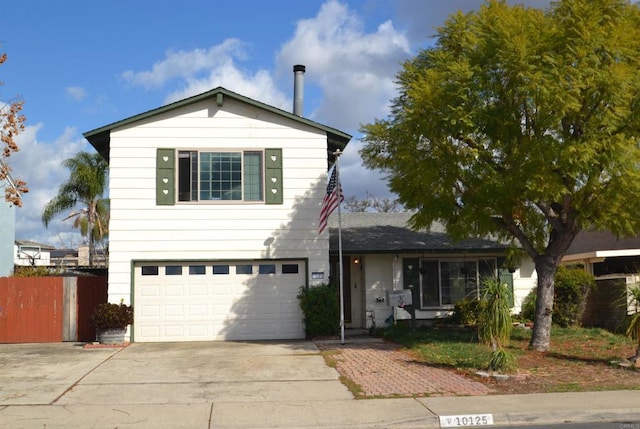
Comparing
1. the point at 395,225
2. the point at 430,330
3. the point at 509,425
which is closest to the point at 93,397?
the point at 509,425

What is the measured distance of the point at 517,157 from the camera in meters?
13.0

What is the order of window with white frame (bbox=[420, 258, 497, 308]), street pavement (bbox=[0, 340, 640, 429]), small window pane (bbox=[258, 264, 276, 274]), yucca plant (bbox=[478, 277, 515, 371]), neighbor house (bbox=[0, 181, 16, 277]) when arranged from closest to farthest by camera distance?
street pavement (bbox=[0, 340, 640, 429])
yucca plant (bbox=[478, 277, 515, 371])
small window pane (bbox=[258, 264, 276, 274])
window with white frame (bbox=[420, 258, 497, 308])
neighbor house (bbox=[0, 181, 16, 277])

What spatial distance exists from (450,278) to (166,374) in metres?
10.5

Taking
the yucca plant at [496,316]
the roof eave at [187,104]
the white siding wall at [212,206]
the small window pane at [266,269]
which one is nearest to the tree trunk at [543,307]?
the yucca plant at [496,316]

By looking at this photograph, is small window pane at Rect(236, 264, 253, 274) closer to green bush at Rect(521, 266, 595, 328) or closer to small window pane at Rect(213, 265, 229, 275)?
small window pane at Rect(213, 265, 229, 275)

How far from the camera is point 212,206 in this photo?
56.6ft

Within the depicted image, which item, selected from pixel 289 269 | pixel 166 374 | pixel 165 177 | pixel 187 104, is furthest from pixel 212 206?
pixel 166 374

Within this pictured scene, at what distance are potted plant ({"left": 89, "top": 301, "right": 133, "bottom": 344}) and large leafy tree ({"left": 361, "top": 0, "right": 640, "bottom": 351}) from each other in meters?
7.58

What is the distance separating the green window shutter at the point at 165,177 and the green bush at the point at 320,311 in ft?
14.8

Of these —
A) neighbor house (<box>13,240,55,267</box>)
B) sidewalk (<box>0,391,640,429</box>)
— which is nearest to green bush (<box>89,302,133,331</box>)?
sidewalk (<box>0,391,640,429</box>)

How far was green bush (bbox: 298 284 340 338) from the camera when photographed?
16.8 meters

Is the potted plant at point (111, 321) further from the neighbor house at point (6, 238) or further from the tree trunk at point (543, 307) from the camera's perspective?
the neighbor house at point (6, 238)

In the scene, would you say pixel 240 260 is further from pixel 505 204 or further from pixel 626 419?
pixel 626 419

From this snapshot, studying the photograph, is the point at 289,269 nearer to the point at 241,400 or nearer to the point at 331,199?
the point at 331,199
